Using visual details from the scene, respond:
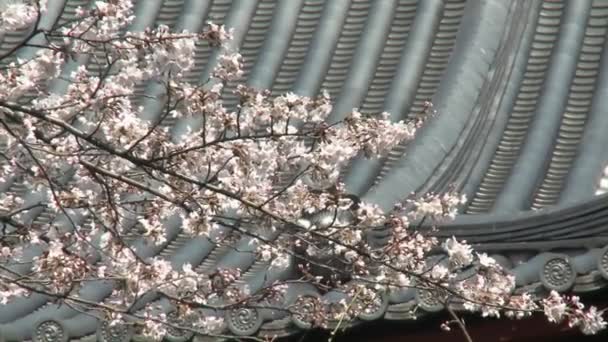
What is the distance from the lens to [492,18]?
10.3 m

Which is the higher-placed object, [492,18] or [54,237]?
[492,18]

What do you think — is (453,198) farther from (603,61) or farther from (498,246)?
(603,61)

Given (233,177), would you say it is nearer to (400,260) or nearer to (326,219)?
(400,260)

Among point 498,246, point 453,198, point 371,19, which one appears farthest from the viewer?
point 371,19

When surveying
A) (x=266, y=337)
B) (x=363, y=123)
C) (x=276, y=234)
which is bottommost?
(x=266, y=337)

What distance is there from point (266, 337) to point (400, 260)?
934mm

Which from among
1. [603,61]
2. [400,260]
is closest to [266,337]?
[400,260]

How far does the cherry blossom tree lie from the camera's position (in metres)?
5.57

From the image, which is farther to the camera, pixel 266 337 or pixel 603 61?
pixel 603 61

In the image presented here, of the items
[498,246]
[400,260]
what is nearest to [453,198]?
[400,260]

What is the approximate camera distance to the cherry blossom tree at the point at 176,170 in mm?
5574

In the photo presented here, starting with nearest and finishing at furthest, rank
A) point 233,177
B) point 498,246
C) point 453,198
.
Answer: point 233,177
point 453,198
point 498,246

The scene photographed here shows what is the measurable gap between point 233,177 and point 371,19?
540 centimetres

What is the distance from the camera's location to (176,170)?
571cm
